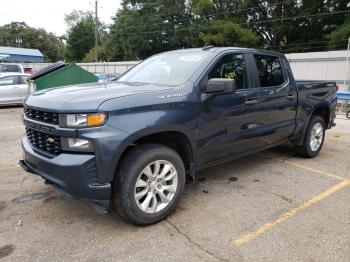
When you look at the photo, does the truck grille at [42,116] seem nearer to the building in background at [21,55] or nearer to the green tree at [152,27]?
the green tree at [152,27]

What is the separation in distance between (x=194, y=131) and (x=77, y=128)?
4.26 feet

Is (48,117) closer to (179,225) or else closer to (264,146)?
(179,225)

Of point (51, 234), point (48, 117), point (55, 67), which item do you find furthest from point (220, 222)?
point (55, 67)

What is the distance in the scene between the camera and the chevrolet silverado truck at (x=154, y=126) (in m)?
3.09

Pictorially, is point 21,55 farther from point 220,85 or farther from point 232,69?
point 220,85

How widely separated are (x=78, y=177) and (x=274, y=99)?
3.02m

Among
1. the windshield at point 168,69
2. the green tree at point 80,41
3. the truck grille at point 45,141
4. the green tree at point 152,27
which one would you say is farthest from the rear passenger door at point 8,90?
the green tree at point 80,41

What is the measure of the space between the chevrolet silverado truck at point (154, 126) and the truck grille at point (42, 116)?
0.4 inches

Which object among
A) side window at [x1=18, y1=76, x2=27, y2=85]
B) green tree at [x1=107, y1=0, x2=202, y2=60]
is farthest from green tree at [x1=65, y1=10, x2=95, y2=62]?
side window at [x1=18, y1=76, x2=27, y2=85]

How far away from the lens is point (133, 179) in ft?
10.8

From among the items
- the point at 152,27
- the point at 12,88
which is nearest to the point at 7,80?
the point at 12,88

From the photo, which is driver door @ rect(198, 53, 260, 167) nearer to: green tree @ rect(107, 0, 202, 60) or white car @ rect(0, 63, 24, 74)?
white car @ rect(0, 63, 24, 74)

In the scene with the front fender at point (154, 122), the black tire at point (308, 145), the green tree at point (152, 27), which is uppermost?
the green tree at point (152, 27)

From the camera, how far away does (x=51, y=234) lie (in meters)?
3.37
